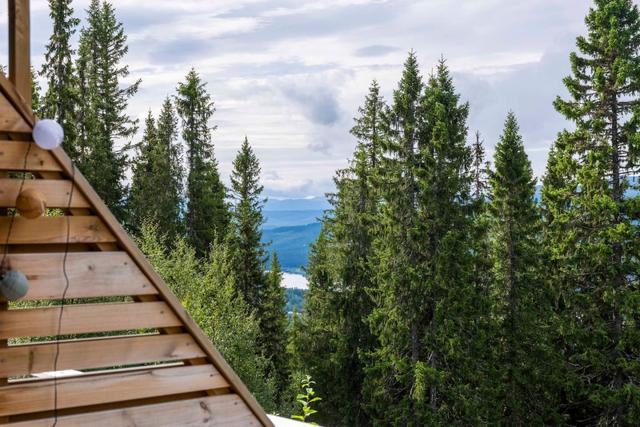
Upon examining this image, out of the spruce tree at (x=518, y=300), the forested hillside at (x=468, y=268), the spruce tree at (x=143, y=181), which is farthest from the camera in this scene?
the spruce tree at (x=143, y=181)

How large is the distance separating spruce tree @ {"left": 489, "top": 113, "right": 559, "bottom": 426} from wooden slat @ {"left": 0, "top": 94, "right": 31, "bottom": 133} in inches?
747

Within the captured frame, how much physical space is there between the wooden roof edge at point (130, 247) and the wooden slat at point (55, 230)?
41 millimetres

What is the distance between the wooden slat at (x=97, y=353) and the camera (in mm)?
2398

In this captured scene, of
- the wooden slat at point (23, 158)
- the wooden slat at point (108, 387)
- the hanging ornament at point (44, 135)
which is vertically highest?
the hanging ornament at point (44, 135)

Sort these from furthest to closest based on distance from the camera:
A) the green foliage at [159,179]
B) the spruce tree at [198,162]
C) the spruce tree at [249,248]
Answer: the spruce tree at [198,162], the green foliage at [159,179], the spruce tree at [249,248]

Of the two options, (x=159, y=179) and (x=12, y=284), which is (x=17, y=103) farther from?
(x=159, y=179)

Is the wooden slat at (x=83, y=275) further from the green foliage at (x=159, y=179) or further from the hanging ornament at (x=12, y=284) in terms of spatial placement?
the green foliage at (x=159, y=179)

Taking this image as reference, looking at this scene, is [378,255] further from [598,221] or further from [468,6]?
[468,6]

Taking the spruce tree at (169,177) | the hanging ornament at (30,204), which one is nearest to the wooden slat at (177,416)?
the hanging ornament at (30,204)

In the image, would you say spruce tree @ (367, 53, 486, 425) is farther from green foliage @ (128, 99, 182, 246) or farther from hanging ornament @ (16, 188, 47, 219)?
hanging ornament @ (16, 188, 47, 219)

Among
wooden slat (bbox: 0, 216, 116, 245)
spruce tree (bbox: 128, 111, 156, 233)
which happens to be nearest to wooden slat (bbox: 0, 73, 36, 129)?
wooden slat (bbox: 0, 216, 116, 245)

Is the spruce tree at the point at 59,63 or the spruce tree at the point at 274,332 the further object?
the spruce tree at the point at 274,332

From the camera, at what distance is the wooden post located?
2.45 meters

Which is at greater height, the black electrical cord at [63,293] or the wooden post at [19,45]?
the wooden post at [19,45]
